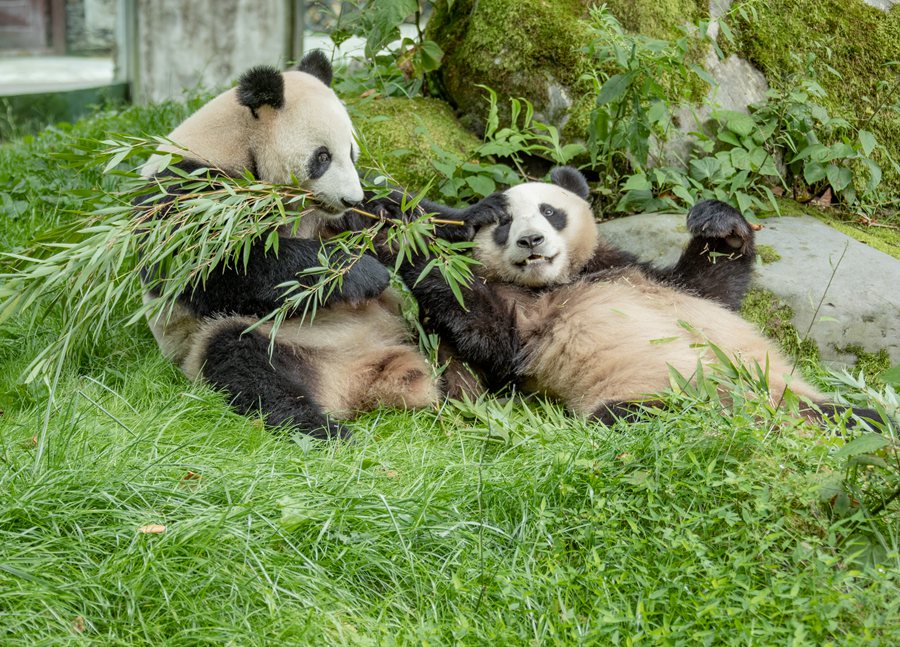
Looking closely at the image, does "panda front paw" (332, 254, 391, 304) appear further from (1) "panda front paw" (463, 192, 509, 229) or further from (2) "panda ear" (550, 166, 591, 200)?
(2) "panda ear" (550, 166, 591, 200)

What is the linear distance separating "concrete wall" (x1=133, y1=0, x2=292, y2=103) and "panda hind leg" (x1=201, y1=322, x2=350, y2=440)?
7.18 meters

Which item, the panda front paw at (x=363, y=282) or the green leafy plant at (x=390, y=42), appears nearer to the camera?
the panda front paw at (x=363, y=282)

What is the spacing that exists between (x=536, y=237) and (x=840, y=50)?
10.4ft

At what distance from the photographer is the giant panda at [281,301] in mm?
4309

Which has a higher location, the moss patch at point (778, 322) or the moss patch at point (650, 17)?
the moss patch at point (650, 17)

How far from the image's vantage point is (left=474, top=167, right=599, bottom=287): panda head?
477 cm

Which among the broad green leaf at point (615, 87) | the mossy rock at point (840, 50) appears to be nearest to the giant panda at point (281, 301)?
the broad green leaf at point (615, 87)

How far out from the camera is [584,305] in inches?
183

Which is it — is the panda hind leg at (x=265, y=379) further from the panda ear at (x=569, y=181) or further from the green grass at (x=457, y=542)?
the panda ear at (x=569, y=181)

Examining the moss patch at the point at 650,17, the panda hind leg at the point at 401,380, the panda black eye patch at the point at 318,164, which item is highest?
the moss patch at the point at 650,17

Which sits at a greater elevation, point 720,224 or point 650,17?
point 650,17

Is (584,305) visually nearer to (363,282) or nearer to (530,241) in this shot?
(530,241)

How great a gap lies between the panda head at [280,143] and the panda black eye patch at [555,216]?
1039 millimetres

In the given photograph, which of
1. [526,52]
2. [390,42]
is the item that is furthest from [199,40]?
[526,52]
